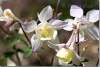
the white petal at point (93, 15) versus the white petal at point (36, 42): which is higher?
the white petal at point (93, 15)

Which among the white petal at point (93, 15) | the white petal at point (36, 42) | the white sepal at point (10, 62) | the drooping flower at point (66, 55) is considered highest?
the white petal at point (93, 15)

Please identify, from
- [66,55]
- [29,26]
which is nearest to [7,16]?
[29,26]

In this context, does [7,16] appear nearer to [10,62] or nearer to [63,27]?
[63,27]

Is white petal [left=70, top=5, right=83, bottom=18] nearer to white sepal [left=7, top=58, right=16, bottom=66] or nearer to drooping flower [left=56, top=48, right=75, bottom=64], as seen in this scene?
drooping flower [left=56, top=48, right=75, bottom=64]

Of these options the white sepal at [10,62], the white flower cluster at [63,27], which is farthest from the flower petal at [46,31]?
the white sepal at [10,62]

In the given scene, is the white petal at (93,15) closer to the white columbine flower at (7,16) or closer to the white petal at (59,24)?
the white petal at (59,24)

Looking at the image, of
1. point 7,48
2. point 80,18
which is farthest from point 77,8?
point 7,48

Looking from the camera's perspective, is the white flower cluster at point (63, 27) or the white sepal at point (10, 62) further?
the white sepal at point (10, 62)
